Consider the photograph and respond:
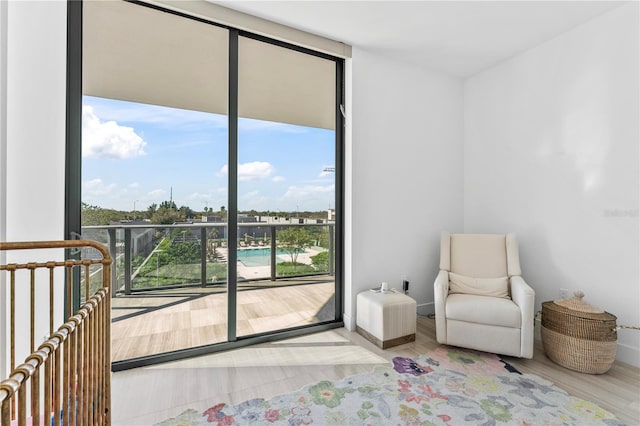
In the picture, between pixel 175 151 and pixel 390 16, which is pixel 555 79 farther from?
pixel 175 151

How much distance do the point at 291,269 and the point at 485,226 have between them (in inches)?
84.1

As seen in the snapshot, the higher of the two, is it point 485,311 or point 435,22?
point 435,22

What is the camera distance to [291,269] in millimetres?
3311

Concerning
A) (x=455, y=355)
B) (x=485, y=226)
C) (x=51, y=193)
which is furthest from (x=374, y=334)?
(x=51, y=193)

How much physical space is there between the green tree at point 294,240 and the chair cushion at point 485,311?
1.46m

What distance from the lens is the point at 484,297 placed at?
2.43m

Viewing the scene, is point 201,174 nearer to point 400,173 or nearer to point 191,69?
point 191,69

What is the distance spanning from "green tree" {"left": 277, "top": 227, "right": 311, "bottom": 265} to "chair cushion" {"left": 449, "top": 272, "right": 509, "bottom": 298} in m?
1.44

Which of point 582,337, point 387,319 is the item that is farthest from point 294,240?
point 582,337

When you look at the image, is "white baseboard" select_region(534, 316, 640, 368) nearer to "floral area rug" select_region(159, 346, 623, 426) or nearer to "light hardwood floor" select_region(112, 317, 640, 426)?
"light hardwood floor" select_region(112, 317, 640, 426)

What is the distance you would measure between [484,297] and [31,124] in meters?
3.18

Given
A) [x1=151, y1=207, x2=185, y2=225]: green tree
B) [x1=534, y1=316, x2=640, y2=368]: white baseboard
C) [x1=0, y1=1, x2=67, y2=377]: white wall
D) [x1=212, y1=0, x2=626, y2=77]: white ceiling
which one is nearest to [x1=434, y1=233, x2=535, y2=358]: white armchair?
[x1=534, y1=316, x2=640, y2=368]: white baseboard

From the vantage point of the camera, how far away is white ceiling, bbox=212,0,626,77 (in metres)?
2.22

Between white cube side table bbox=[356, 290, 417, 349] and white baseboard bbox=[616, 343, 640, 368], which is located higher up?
white cube side table bbox=[356, 290, 417, 349]
